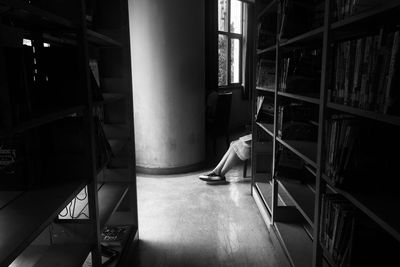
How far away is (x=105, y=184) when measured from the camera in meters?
2.46

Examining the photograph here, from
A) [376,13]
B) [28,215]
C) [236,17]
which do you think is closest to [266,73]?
[376,13]

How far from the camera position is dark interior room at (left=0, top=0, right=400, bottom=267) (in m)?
1.25

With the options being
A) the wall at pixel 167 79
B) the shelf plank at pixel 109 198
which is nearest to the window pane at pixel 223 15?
the wall at pixel 167 79

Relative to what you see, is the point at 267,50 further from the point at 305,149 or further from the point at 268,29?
the point at 305,149

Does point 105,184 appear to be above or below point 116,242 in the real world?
above

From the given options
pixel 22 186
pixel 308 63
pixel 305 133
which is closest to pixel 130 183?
pixel 22 186

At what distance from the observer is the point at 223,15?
644 centimetres

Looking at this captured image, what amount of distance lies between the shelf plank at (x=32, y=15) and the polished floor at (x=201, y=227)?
161cm

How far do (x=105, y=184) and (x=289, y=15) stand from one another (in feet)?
5.54

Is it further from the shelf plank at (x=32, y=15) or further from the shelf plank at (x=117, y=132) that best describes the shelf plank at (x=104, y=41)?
the shelf plank at (x=117, y=132)

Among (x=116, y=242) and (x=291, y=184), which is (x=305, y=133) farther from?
(x=116, y=242)

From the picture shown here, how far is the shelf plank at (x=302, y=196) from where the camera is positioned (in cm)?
195

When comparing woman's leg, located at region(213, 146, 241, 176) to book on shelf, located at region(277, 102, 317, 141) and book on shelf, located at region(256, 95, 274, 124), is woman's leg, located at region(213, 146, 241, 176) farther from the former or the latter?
book on shelf, located at region(277, 102, 317, 141)

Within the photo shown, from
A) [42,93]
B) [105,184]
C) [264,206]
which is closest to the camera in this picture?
[42,93]
